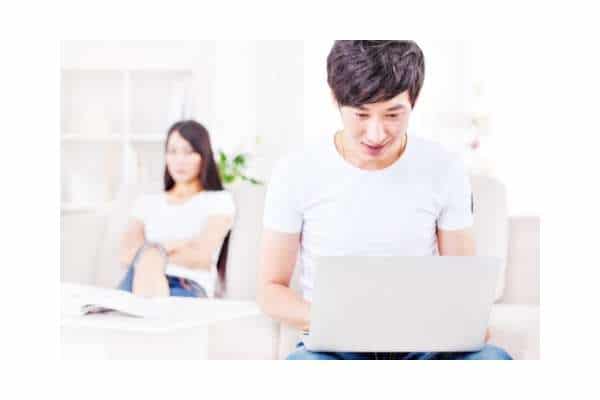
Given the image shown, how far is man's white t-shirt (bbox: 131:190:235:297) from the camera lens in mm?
1539

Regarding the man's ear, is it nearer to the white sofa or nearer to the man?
the man

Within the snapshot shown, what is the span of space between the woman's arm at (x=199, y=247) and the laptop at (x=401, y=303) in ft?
1.08

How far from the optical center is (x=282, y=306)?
55.9 inches

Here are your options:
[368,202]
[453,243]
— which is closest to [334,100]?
[368,202]

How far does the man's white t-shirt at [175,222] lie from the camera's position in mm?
1539

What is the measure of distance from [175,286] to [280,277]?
0.76 ft

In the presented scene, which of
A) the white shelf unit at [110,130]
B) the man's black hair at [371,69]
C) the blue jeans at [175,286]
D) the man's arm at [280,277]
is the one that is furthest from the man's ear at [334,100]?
the blue jeans at [175,286]

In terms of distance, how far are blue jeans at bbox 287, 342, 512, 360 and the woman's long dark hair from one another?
282 mm

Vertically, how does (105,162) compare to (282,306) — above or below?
above
